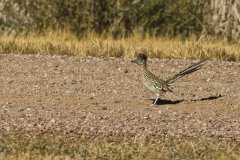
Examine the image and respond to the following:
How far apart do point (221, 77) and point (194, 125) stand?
332cm

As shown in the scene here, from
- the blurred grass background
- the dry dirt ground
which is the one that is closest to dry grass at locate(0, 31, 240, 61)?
the dry dirt ground

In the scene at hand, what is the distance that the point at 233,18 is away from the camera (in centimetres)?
2042

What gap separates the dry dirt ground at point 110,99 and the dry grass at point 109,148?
0.36 meters

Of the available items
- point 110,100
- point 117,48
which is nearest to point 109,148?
point 110,100

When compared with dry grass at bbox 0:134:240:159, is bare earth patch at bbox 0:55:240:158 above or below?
above

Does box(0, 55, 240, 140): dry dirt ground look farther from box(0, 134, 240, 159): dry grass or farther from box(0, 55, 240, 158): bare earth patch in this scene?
box(0, 134, 240, 159): dry grass

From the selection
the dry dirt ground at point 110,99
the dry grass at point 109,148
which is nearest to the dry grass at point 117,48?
the dry dirt ground at point 110,99

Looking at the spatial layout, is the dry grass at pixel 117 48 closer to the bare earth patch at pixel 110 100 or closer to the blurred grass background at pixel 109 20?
the bare earth patch at pixel 110 100

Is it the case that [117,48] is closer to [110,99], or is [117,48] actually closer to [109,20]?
[109,20]

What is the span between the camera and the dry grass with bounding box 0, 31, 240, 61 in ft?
54.2

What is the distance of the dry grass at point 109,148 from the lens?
973 centimetres

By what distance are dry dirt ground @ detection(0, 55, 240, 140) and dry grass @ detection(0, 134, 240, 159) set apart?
0.36 m

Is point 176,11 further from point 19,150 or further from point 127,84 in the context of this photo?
point 19,150

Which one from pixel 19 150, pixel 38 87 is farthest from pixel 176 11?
pixel 19 150
